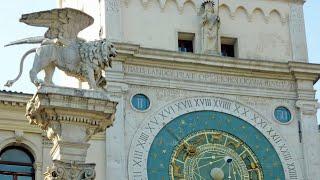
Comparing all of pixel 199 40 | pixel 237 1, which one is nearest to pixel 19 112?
pixel 199 40

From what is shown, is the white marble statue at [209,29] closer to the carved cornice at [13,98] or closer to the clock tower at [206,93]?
the clock tower at [206,93]

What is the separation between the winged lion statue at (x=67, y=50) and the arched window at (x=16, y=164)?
6086 millimetres

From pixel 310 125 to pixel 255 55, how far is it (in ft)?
8.50

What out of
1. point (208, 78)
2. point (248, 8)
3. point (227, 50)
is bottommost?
point (208, 78)

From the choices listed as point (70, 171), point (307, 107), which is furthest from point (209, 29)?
point (70, 171)

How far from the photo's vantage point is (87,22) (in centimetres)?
1875

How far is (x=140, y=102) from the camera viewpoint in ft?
85.3

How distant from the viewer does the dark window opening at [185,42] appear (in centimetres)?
2758

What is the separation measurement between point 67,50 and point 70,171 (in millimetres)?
2518

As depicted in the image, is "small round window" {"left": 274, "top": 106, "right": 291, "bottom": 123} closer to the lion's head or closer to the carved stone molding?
the carved stone molding

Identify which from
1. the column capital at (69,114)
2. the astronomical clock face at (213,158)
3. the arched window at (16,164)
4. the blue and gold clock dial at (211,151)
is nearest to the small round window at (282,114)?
the blue and gold clock dial at (211,151)

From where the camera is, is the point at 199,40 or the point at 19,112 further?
the point at 199,40

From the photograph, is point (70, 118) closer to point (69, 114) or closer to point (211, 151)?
point (69, 114)

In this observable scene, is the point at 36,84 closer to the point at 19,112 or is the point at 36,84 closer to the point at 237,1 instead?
the point at 19,112
